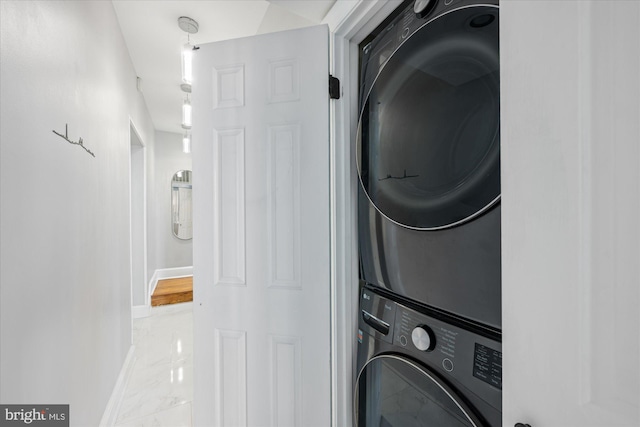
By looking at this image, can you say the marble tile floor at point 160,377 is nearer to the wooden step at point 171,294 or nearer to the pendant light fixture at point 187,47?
the wooden step at point 171,294

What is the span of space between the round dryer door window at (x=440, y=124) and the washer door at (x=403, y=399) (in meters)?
0.39

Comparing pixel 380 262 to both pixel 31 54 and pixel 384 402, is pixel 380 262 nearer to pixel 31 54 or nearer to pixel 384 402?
pixel 384 402

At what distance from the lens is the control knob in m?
0.70

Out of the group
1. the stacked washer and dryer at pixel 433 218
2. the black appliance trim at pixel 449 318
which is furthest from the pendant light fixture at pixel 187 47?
the black appliance trim at pixel 449 318

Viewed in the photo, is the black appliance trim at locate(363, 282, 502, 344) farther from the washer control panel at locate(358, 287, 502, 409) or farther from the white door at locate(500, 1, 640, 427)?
the white door at locate(500, 1, 640, 427)

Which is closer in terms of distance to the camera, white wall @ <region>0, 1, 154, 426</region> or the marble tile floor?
white wall @ <region>0, 1, 154, 426</region>

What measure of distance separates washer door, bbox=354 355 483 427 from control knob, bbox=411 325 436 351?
0.06 meters

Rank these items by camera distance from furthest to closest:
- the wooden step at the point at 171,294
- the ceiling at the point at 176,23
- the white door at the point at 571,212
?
the wooden step at the point at 171,294 → the ceiling at the point at 176,23 → the white door at the point at 571,212

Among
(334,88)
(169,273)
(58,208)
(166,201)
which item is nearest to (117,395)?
(58,208)

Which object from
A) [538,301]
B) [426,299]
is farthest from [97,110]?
[538,301]

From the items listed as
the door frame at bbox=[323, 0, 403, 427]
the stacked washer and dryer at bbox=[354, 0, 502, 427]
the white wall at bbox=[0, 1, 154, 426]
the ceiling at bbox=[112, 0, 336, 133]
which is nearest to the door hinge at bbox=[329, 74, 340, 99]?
the door frame at bbox=[323, 0, 403, 427]

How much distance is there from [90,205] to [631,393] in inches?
79.2

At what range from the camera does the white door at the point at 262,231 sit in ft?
3.73

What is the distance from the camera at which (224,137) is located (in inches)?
48.1
